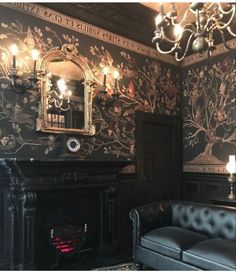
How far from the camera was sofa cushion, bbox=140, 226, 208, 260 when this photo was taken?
294cm

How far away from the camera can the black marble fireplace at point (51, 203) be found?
10.3 feet

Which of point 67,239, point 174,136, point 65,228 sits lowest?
point 67,239

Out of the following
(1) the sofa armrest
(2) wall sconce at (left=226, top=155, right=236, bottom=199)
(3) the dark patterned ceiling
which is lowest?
(1) the sofa armrest

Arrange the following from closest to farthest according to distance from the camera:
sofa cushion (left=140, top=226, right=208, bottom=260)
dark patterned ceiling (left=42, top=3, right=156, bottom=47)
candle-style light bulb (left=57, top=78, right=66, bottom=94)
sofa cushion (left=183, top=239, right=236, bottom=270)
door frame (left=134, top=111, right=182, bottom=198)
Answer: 1. sofa cushion (left=183, top=239, right=236, bottom=270)
2. sofa cushion (left=140, top=226, right=208, bottom=260)
3. candle-style light bulb (left=57, top=78, right=66, bottom=94)
4. dark patterned ceiling (left=42, top=3, right=156, bottom=47)
5. door frame (left=134, top=111, right=182, bottom=198)

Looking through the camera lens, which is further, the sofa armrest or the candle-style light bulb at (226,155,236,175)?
the candle-style light bulb at (226,155,236,175)

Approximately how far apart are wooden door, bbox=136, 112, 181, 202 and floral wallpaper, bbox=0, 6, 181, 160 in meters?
0.17

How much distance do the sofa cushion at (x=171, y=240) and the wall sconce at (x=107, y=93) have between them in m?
1.92

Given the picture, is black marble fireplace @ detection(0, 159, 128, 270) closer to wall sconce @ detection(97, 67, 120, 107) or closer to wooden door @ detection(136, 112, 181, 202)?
wooden door @ detection(136, 112, 181, 202)

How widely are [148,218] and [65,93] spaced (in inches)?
74.6

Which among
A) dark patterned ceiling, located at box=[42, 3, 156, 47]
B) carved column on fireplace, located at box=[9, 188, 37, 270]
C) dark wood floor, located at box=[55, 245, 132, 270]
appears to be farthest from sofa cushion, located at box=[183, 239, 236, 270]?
dark patterned ceiling, located at box=[42, 3, 156, 47]

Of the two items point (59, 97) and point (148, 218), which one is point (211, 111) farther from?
point (59, 97)

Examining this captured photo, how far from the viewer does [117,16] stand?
4191 mm

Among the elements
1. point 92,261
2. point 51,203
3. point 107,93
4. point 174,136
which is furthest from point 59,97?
point 174,136

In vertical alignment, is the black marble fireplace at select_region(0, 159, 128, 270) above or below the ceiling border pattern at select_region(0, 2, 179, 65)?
below
